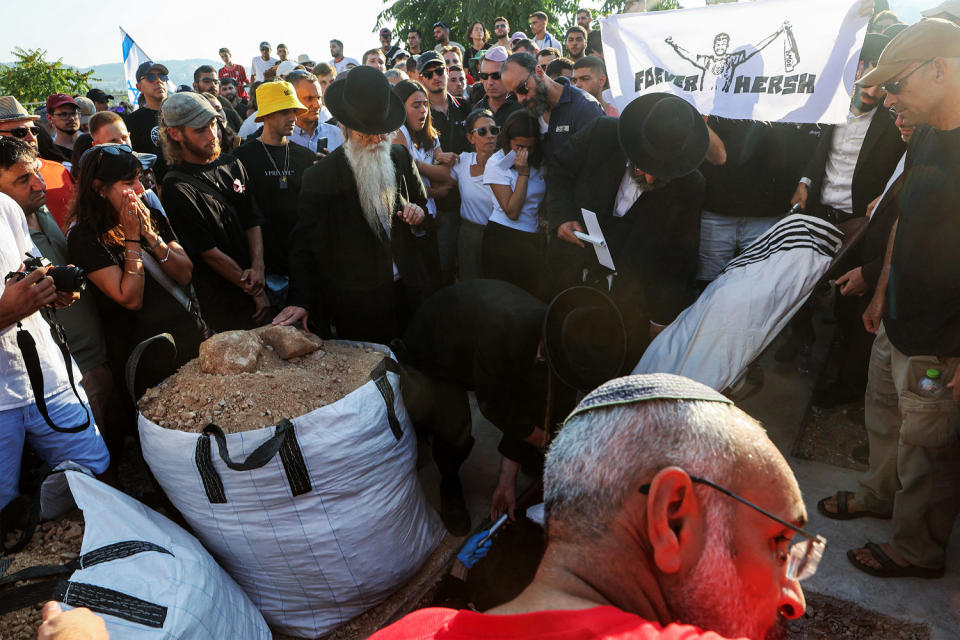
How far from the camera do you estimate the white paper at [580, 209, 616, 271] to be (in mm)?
2936

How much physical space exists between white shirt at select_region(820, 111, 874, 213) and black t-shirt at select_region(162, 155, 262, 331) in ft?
10.8

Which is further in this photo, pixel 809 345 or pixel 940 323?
pixel 809 345

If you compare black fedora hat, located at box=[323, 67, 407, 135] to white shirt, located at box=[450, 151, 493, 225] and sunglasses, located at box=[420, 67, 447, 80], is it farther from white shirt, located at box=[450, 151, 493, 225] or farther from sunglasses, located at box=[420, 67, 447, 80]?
sunglasses, located at box=[420, 67, 447, 80]

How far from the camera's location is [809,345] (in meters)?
3.99

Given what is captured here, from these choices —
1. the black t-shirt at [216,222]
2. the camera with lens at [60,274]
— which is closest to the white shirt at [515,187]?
the black t-shirt at [216,222]

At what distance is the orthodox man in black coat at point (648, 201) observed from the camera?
2713 mm

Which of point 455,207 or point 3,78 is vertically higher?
point 3,78

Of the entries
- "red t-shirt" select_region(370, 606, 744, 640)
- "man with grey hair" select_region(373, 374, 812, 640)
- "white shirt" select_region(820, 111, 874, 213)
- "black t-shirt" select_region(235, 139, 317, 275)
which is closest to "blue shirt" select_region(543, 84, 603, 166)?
"white shirt" select_region(820, 111, 874, 213)

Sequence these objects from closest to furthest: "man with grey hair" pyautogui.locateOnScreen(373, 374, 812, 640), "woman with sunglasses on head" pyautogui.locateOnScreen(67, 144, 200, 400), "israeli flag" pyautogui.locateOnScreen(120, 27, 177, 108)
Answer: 1. "man with grey hair" pyautogui.locateOnScreen(373, 374, 812, 640)
2. "woman with sunglasses on head" pyautogui.locateOnScreen(67, 144, 200, 400)
3. "israeli flag" pyautogui.locateOnScreen(120, 27, 177, 108)

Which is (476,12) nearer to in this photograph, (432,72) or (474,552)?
(432,72)

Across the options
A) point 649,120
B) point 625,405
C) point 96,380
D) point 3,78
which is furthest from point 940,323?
point 3,78

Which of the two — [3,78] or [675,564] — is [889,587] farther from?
[3,78]

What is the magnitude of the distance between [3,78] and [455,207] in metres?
18.6

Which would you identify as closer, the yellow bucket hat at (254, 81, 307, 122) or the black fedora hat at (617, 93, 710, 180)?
the black fedora hat at (617, 93, 710, 180)
